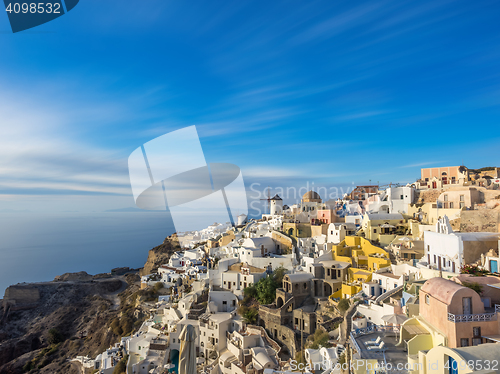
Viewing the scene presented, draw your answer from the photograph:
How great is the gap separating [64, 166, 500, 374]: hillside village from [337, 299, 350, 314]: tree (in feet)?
0.27

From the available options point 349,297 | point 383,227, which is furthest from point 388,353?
point 383,227

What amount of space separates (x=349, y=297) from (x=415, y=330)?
7123 mm

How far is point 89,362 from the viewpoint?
63.2 ft

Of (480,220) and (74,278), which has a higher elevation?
(480,220)

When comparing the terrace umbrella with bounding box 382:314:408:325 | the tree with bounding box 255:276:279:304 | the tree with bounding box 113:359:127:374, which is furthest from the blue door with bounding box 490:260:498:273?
the tree with bounding box 113:359:127:374

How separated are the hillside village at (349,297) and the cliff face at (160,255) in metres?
11.2

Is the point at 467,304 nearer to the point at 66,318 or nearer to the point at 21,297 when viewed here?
the point at 66,318

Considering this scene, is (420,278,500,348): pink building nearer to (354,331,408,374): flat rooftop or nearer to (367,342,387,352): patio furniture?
(354,331,408,374): flat rooftop

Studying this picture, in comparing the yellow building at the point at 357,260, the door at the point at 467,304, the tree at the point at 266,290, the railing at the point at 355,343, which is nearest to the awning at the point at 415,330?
the door at the point at 467,304

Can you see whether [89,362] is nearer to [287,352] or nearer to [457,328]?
[287,352]

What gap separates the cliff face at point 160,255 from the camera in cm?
3463

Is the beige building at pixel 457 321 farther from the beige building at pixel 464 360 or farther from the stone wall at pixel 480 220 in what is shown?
the stone wall at pixel 480 220

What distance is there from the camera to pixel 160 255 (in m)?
35.9

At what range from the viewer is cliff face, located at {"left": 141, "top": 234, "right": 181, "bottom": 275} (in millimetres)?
34631
